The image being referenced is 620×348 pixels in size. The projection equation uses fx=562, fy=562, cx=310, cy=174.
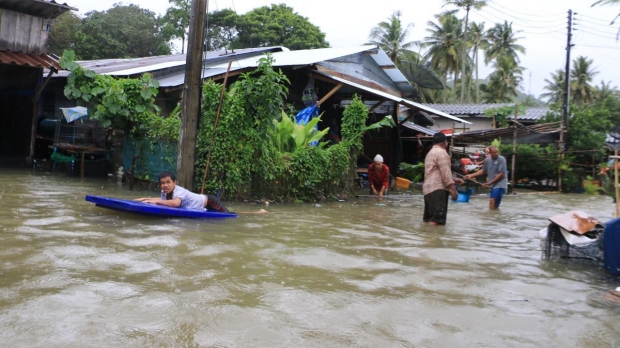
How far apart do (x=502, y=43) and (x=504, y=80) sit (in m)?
2.88

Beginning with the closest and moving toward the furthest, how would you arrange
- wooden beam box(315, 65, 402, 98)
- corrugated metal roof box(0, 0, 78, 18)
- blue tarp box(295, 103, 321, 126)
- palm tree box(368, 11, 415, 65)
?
corrugated metal roof box(0, 0, 78, 18) → blue tarp box(295, 103, 321, 126) → wooden beam box(315, 65, 402, 98) → palm tree box(368, 11, 415, 65)

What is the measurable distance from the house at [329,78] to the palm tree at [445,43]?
23.0 meters

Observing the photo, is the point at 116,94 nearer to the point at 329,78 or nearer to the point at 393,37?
the point at 329,78

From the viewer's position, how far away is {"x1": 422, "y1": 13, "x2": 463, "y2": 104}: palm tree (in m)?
41.1

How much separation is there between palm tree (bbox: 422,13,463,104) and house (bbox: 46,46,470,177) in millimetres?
23012

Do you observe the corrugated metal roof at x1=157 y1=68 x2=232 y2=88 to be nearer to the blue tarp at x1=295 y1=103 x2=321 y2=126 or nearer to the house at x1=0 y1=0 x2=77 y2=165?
the blue tarp at x1=295 y1=103 x2=321 y2=126

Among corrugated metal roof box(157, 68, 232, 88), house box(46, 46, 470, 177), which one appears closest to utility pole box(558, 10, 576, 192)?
house box(46, 46, 470, 177)

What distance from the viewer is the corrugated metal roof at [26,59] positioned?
1322 cm

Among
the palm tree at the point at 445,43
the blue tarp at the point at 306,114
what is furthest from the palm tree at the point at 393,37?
the blue tarp at the point at 306,114

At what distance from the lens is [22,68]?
16500 millimetres

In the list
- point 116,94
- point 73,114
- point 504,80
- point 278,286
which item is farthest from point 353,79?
point 504,80

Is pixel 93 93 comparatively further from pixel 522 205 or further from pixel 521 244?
pixel 522 205

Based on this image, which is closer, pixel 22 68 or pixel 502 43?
pixel 22 68

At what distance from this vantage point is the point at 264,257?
20.0 feet
